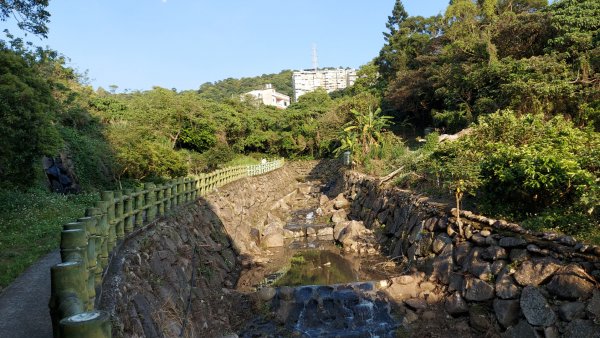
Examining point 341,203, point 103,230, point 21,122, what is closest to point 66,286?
point 103,230

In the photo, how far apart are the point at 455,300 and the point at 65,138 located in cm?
1909

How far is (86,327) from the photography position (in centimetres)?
212

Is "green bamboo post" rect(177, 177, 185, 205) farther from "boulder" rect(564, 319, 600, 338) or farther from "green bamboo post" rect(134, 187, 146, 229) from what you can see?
"boulder" rect(564, 319, 600, 338)

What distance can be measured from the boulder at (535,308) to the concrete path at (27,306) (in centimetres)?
743

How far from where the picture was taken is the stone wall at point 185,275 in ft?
17.9

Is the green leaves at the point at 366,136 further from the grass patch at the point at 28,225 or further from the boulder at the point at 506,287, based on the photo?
the boulder at the point at 506,287

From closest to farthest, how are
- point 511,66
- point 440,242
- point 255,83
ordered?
1. point 440,242
2. point 511,66
3. point 255,83

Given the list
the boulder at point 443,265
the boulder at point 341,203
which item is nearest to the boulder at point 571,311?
the boulder at point 443,265

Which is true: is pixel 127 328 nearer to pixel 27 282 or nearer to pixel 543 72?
pixel 27 282

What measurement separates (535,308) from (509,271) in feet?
3.01

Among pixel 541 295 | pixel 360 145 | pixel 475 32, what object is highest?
pixel 475 32

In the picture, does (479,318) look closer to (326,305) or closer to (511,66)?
(326,305)

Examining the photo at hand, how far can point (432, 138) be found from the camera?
19609mm

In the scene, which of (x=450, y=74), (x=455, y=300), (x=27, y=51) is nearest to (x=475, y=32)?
(x=450, y=74)
